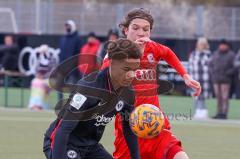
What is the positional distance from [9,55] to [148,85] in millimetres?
16226

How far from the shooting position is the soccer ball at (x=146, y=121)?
7.46 m

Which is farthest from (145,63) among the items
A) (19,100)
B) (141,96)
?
(19,100)

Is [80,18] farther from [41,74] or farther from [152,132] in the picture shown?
[152,132]

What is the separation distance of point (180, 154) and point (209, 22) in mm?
18949

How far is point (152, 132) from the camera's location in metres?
7.71

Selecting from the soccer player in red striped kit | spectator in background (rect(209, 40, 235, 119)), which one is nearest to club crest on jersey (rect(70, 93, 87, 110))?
the soccer player in red striped kit

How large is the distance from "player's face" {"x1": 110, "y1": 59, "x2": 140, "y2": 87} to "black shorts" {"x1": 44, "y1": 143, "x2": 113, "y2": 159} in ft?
2.05

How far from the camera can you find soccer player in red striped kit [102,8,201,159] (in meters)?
7.97

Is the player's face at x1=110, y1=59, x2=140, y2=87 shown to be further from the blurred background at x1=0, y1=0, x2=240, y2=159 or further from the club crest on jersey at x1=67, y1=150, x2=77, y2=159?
the blurred background at x1=0, y1=0, x2=240, y2=159

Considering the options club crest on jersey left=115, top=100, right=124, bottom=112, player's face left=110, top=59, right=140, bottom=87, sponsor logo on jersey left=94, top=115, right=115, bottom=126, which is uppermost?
player's face left=110, top=59, right=140, bottom=87

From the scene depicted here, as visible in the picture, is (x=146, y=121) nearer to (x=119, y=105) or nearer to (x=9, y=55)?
(x=119, y=105)

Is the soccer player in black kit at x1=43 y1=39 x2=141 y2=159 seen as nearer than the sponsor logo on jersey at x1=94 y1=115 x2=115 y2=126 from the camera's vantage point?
Yes

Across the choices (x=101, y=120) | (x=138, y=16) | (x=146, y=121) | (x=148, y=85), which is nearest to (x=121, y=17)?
(x=148, y=85)

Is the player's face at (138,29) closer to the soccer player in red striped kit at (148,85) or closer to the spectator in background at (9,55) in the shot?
the soccer player in red striped kit at (148,85)
